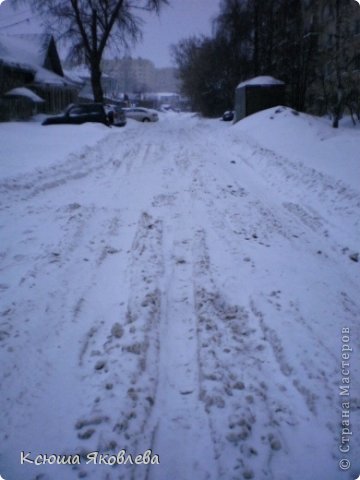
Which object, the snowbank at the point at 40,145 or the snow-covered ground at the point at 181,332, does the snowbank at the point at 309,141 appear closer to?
the snow-covered ground at the point at 181,332

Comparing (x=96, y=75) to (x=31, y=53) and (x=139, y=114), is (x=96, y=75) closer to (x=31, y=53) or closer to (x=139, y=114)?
(x=139, y=114)

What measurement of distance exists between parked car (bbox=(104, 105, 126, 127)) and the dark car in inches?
42.2

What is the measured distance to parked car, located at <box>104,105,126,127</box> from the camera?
22188 millimetres

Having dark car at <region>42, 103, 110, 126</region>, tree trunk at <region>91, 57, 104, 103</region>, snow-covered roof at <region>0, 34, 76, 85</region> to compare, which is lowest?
dark car at <region>42, 103, 110, 126</region>

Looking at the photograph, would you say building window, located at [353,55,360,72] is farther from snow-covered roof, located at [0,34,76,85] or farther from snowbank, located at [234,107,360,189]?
snow-covered roof, located at [0,34,76,85]

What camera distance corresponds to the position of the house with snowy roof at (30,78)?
23405 millimetres

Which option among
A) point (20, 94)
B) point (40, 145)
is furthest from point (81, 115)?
point (40, 145)

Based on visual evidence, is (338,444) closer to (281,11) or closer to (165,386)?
(165,386)

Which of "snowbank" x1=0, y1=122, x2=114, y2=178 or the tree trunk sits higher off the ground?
the tree trunk

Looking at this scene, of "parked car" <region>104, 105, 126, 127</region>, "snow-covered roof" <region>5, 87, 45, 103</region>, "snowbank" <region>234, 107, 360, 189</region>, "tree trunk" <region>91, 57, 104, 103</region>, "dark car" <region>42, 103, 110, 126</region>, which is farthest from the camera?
"tree trunk" <region>91, 57, 104, 103</region>

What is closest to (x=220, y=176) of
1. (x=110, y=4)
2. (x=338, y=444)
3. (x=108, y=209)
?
(x=108, y=209)

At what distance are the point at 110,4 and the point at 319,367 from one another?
100ft

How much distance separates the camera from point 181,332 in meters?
3.36

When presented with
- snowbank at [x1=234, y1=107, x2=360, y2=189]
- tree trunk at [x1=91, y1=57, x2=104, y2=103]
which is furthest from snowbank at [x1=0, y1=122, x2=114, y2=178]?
tree trunk at [x1=91, y1=57, x2=104, y2=103]
